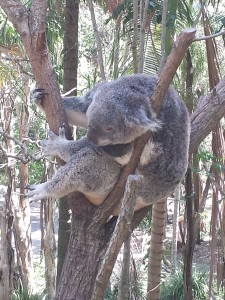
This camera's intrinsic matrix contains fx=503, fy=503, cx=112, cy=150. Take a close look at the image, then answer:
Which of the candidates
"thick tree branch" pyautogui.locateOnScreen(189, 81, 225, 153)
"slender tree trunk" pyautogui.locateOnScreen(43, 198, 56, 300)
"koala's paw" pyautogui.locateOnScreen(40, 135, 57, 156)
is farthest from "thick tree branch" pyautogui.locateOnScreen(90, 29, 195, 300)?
"slender tree trunk" pyautogui.locateOnScreen(43, 198, 56, 300)

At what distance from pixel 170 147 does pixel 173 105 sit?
9.5 inches

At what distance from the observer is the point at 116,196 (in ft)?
9.14

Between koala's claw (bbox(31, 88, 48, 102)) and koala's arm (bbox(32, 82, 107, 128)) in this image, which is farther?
koala's arm (bbox(32, 82, 107, 128))

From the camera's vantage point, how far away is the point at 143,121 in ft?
8.59

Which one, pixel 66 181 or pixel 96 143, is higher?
pixel 96 143

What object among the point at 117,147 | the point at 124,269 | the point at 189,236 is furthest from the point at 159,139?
the point at 189,236

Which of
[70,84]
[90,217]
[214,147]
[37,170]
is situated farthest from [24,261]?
[90,217]

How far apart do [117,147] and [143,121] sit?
28 cm

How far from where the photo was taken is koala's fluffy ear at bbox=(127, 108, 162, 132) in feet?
8.55

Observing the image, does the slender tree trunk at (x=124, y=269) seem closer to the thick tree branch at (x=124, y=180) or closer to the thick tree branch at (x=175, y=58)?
the thick tree branch at (x=124, y=180)

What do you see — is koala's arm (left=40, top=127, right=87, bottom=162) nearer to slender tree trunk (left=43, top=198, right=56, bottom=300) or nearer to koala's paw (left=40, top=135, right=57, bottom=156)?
koala's paw (left=40, top=135, right=57, bottom=156)

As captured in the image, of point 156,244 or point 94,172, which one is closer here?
point 94,172

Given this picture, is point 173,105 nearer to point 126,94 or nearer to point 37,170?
point 126,94

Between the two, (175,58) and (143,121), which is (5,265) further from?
(175,58)
